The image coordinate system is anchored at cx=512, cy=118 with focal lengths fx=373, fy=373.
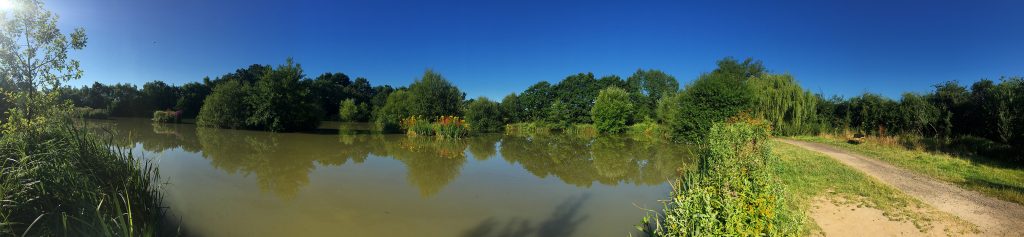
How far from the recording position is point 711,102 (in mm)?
15367

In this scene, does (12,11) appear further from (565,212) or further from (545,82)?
(545,82)

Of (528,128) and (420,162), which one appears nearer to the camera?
(420,162)

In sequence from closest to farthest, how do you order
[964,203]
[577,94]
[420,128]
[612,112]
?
1. [964,203]
2. [420,128]
3. [612,112]
4. [577,94]

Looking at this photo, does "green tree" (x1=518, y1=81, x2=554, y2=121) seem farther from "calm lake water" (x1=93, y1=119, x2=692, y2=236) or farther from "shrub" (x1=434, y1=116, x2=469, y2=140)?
"calm lake water" (x1=93, y1=119, x2=692, y2=236)

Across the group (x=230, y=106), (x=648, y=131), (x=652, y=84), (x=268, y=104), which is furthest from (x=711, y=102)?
(x=652, y=84)

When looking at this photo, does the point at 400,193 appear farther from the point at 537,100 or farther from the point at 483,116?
the point at 537,100

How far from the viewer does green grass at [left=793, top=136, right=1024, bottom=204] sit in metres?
6.58

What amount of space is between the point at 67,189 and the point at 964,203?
1098 cm

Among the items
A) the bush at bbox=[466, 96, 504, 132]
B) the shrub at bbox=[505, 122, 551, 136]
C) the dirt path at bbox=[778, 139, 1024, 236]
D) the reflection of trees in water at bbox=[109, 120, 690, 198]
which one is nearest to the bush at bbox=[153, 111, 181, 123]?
the reflection of trees in water at bbox=[109, 120, 690, 198]

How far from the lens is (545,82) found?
4194 cm

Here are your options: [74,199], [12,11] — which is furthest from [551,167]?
[12,11]

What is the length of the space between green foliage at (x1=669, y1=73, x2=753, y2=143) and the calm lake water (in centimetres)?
418

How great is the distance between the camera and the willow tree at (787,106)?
72.3 ft

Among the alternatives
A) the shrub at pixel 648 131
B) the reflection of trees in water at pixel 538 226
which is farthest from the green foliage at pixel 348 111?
the reflection of trees in water at pixel 538 226
